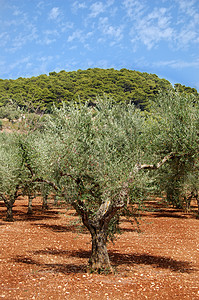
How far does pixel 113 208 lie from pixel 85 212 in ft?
4.21

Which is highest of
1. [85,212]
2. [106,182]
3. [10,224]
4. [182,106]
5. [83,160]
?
[182,106]

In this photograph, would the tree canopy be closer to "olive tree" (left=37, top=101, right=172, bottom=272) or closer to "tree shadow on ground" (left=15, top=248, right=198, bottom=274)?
"tree shadow on ground" (left=15, top=248, right=198, bottom=274)

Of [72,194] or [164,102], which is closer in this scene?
[72,194]

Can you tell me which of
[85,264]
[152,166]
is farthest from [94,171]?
[85,264]

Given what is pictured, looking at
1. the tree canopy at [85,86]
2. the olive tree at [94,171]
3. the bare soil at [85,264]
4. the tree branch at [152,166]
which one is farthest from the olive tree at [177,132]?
the tree canopy at [85,86]

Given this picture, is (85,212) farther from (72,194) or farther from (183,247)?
(183,247)

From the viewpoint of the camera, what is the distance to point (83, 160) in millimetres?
11148

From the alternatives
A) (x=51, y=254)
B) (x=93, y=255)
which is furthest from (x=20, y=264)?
(x=93, y=255)

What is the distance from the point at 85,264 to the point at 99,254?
2216mm

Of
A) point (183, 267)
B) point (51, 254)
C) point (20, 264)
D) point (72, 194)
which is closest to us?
point (72, 194)

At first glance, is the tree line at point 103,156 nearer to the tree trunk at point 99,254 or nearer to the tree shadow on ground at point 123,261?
the tree trunk at point 99,254

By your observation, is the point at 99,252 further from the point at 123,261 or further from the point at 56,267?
the point at 123,261

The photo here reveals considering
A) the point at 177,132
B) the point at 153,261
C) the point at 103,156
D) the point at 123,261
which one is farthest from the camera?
the point at 153,261

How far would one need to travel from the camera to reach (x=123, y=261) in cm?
1468
